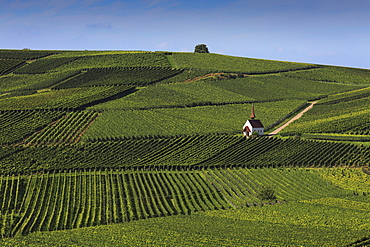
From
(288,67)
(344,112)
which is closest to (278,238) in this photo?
(344,112)

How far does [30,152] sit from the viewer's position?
106000mm

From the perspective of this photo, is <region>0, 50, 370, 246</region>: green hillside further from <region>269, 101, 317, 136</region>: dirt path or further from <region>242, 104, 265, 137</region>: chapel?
<region>242, 104, 265, 137</region>: chapel

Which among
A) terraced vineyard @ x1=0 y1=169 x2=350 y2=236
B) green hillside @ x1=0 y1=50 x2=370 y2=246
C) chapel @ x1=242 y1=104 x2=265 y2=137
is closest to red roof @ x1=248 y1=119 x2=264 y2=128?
chapel @ x1=242 y1=104 x2=265 y2=137

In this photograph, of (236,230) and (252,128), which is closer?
(236,230)

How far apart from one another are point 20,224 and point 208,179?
103 ft

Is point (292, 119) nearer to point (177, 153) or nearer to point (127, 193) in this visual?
point (177, 153)

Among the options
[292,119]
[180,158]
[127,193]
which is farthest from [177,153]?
[292,119]

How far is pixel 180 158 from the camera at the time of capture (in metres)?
101

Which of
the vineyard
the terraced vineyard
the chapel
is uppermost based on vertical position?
the chapel

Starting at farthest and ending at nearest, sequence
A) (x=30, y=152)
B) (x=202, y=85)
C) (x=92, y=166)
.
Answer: (x=202, y=85) < (x=30, y=152) < (x=92, y=166)

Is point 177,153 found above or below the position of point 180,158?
above

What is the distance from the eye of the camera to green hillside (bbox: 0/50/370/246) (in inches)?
2616

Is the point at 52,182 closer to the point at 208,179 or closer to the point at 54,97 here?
the point at 208,179

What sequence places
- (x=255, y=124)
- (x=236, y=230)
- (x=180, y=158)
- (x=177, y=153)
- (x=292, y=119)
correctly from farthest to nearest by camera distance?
1. (x=292, y=119)
2. (x=255, y=124)
3. (x=177, y=153)
4. (x=180, y=158)
5. (x=236, y=230)
